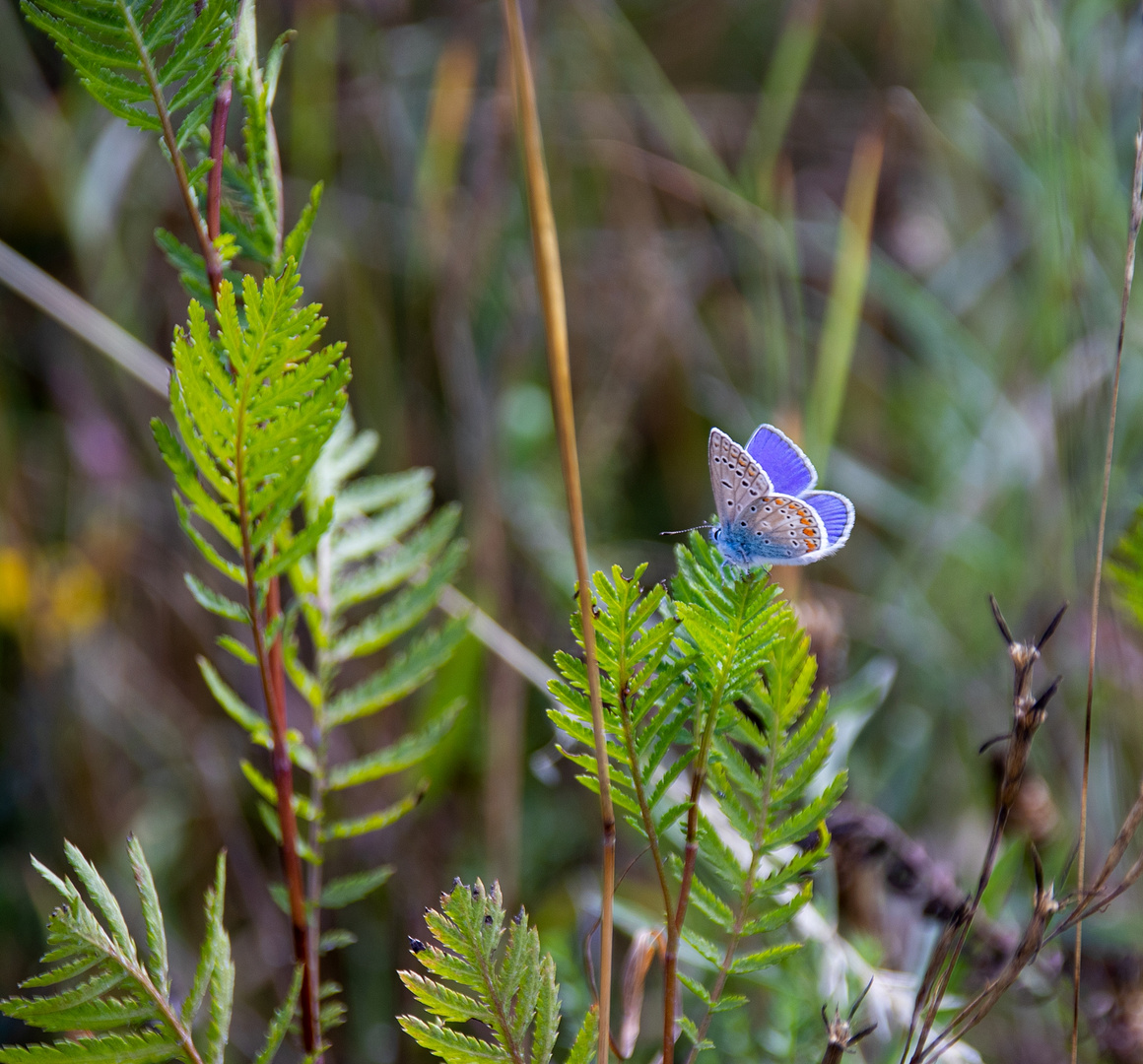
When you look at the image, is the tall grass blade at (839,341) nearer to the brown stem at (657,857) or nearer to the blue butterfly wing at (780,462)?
the blue butterfly wing at (780,462)

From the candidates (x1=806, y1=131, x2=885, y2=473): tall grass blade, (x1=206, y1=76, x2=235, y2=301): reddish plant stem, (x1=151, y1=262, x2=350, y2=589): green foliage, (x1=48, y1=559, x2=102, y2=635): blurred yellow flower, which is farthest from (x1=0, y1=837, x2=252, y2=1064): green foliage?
(x1=48, y1=559, x2=102, y2=635): blurred yellow flower

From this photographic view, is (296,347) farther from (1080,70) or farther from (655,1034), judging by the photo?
(1080,70)

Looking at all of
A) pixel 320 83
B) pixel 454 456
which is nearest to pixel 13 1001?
pixel 454 456

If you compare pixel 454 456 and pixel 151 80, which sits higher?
pixel 151 80

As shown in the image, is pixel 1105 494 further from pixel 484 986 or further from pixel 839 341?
pixel 839 341

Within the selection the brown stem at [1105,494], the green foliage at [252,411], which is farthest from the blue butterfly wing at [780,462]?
the green foliage at [252,411]
